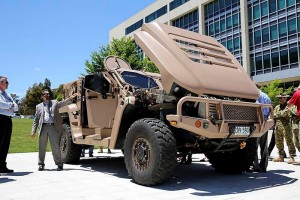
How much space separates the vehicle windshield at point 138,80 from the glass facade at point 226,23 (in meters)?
33.2

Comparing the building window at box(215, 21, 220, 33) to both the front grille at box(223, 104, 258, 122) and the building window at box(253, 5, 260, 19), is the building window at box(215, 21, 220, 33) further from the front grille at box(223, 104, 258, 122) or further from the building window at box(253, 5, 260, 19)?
the front grille at box(223, 104, 258, 122)

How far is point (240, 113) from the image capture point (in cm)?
595

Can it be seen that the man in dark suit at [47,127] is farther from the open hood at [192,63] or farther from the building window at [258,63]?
the building window at [258,63]

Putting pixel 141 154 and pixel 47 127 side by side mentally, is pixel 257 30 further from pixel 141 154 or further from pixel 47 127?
pixel 141 154

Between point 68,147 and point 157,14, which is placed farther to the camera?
point 157,14

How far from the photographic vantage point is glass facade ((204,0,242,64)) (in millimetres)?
39812

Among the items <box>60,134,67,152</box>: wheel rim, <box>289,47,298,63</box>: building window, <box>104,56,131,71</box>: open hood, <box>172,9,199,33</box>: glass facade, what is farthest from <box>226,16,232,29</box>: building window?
<box>60,134,67,152</box>: wheel rim

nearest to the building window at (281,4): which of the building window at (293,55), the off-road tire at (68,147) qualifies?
the building window at (293,55)

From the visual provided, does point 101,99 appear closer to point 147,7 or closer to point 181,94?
point 181,94

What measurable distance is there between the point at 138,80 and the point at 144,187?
266 centimetres

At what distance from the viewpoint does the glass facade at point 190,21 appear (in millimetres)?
46281

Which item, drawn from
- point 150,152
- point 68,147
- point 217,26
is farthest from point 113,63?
point 217,26

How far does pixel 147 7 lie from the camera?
56250 mm

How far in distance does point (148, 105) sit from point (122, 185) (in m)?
1.44
